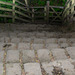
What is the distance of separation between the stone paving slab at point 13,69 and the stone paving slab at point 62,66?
42cm

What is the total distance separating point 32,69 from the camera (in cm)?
221

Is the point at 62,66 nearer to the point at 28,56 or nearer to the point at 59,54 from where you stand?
the point at 59,54

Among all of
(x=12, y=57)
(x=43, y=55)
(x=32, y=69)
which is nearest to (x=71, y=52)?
(x=43, y=55)

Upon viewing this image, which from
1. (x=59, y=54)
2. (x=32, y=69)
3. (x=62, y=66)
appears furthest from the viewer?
(x=59, y=54)

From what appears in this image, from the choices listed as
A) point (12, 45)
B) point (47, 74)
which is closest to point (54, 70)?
point (47, 74)

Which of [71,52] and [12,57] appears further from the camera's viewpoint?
[71,52]

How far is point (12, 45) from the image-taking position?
3627 millimetres

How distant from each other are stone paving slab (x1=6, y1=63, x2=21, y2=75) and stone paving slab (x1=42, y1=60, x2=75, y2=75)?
425 millimetres

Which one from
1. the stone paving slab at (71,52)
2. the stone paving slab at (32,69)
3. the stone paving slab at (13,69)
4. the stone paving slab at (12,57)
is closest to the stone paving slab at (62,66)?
the stone paving slab at (32,69)

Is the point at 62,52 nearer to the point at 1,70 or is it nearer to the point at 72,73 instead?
the point at 72,73

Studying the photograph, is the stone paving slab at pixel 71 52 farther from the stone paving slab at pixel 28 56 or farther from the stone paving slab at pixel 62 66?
the stone paving slab at pixel 28 56

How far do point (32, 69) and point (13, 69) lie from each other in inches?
12.0

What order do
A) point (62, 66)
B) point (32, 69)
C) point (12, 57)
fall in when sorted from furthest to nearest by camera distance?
point (12, 57), point (62, 66), point (32, 69)

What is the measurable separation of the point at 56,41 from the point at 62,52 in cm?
156
